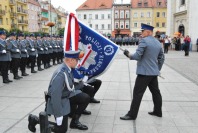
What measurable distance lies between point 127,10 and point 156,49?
7418 cm

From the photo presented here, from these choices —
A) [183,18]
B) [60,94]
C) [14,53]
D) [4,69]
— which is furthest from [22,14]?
[60,94]

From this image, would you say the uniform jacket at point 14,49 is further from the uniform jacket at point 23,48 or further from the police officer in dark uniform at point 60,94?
the police officer in dark uniform at point 60,94

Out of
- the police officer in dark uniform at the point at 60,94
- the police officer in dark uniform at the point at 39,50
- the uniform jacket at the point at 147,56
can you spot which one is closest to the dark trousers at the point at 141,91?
the uniform jacket at the point at 147,56

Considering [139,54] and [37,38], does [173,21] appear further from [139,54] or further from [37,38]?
[139,54]

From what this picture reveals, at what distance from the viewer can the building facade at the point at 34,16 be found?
83625mm

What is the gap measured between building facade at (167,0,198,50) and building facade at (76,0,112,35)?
4531cm

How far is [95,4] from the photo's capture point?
8494cm

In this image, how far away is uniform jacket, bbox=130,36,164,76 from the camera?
5664mm

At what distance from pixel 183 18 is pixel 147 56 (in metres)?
30.7

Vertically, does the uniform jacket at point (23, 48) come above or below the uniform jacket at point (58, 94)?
above

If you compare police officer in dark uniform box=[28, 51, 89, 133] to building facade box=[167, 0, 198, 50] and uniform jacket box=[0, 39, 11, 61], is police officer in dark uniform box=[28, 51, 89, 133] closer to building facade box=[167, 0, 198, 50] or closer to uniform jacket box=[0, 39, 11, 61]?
uniform jacket box=[0, 39, 11, 61]

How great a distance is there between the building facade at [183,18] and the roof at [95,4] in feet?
152

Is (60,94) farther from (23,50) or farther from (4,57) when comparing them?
(23,50)

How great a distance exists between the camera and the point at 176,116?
629cm
